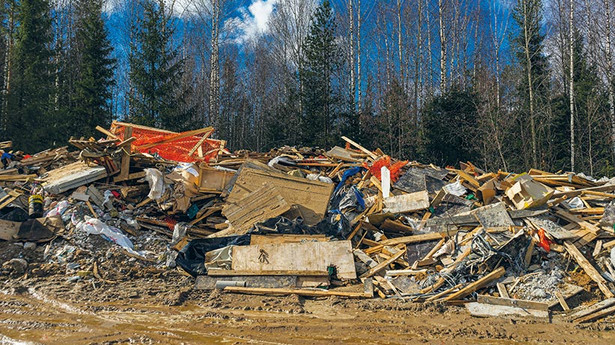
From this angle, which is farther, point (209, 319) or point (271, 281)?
point (271, 281)

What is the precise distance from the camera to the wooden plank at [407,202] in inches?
330

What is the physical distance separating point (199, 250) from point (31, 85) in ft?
62.8

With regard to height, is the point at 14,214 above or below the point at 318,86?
below

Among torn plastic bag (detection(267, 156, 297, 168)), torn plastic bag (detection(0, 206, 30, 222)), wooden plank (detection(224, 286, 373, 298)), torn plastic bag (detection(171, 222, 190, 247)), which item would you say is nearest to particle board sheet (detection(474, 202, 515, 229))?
wooden plank (detection(224, 286, 373, 298))

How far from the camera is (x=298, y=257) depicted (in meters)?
6.63

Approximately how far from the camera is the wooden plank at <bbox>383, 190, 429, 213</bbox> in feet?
27.5

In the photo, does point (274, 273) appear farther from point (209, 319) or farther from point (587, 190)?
point (587, 190)

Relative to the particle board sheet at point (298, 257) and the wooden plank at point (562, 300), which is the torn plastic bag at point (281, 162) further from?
the wooden plank at point (562, 300)

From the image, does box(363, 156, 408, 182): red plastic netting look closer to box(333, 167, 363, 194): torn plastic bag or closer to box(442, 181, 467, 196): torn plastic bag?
box(333, 167, 363, 194): torn plastic bag

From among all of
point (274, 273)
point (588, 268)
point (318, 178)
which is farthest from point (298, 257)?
point (588, 268)

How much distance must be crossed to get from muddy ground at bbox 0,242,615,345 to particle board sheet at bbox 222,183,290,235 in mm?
1682

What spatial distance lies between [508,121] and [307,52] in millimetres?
10138

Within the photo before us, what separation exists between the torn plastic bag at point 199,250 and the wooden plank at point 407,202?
3151mm

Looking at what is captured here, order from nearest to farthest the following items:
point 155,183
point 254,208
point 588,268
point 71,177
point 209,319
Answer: point 209,319, point 588,268, point 254,208, point 155,183, point 71,177
